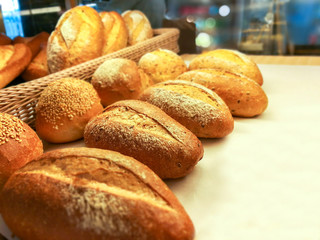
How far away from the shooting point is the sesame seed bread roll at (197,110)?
3.64 feet

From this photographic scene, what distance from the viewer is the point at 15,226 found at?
0.66 meters

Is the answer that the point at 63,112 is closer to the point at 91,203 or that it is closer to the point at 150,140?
the point at 150,140

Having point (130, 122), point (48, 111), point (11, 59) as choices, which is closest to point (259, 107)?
point (130, 122)

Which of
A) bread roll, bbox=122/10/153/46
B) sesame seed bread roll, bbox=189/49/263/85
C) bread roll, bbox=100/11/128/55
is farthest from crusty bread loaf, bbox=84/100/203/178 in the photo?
bread roll, bbox=122/10/153/46

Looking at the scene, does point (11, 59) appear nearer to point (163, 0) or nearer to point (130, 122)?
point (130, 122)

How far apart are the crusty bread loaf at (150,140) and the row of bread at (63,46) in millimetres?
689

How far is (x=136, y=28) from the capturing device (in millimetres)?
2068

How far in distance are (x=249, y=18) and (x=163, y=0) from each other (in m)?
0.84

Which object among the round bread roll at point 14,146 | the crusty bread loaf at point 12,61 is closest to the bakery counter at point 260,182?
the round bread roll at point 14,146

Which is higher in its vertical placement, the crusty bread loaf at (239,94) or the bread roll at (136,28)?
the bread roll at (136,28)

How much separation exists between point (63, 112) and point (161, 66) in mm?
676

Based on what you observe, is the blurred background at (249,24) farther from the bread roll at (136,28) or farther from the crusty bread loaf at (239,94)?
the crusty bread loaf at (239,94)

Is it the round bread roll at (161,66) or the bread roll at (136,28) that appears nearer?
the round bread roll at (161,66)

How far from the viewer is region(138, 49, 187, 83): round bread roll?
1.58 metres
